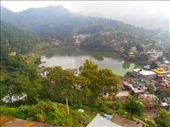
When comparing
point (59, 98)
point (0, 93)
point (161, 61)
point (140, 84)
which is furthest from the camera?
point (161, 61)

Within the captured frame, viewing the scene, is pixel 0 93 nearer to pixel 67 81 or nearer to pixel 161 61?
pixel 67 81

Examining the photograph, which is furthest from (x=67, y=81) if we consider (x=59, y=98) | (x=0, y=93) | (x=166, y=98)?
(x=166, y=98)

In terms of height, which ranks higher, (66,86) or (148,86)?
(66,86)

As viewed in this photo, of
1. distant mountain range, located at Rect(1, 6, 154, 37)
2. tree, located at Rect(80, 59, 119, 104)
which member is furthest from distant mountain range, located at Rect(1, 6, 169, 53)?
tree, located at Rect(80, 59, 119, 104)

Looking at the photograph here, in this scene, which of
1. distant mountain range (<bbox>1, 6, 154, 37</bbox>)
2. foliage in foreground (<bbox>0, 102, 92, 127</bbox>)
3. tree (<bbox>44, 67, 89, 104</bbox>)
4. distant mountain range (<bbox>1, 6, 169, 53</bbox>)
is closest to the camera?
foliage in foreground (<bbox>0, 102, 92, 127</bbox>)

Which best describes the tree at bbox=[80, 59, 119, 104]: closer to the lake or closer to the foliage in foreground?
the foliage in foreground

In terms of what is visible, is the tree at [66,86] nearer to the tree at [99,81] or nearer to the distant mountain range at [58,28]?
the tree at [99,81]

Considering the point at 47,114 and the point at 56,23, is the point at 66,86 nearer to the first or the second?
the point at 47,114

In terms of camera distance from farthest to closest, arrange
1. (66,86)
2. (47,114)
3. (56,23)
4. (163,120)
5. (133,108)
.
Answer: (56,23) < (133,108) < (66,86) < (163,120) < (47,114)

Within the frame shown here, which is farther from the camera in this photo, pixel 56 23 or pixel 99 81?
pixel 56 23

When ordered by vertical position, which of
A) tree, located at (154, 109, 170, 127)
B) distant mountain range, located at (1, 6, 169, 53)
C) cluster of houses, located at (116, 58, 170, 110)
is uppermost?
distant mountain range, located at (1, 6, 169, 53)

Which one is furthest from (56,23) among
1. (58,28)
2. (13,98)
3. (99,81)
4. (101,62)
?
(99,81)
